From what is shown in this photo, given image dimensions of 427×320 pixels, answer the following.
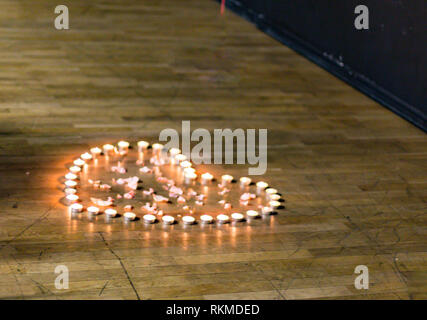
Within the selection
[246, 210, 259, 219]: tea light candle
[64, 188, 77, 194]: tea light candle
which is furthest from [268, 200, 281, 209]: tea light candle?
[64, 188, 77, 194]: tea light candle

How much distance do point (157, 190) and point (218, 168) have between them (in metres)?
0.42

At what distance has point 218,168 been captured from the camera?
3.97 m

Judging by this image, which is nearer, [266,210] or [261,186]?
[266,210]

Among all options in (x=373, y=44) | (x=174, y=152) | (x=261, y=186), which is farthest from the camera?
(x=373, y=44)

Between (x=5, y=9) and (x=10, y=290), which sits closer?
(x=10, y=290)

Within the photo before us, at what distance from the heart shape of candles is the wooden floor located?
0.30 feet

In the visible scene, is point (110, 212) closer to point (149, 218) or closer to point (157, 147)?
point (149, 218)

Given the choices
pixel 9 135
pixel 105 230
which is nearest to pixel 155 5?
pixel 9 135

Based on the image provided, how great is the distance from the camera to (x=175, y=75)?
17.8 ft

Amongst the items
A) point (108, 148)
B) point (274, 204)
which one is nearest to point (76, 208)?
point (108, 148)

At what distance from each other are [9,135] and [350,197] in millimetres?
1803

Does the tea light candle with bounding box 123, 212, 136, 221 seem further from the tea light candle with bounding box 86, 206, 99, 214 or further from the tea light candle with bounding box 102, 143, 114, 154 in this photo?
the tea light candle with bounding box 102, 143, 114, 154

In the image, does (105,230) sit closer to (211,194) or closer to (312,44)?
(211,194)

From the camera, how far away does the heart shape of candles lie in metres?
3.46
